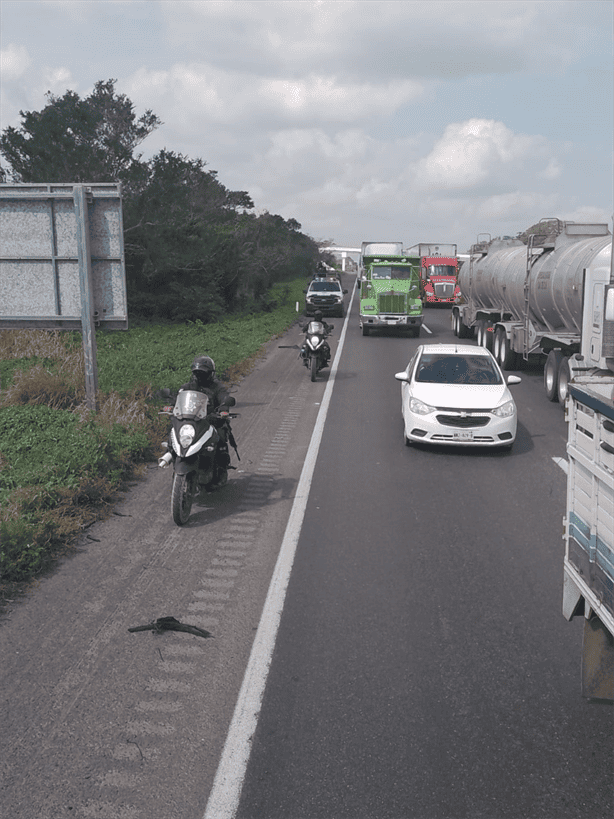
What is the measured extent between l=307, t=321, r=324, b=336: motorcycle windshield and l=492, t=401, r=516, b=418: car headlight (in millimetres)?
7947

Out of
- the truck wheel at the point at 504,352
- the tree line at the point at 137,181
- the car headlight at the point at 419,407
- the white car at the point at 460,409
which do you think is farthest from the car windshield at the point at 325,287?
the car headlight at the point at 419,407

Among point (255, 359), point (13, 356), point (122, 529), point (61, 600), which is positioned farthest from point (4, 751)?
point (255, 359)

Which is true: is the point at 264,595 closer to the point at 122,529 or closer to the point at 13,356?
the point at 122,529

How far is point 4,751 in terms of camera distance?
167 inches

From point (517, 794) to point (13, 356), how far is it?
16.4m

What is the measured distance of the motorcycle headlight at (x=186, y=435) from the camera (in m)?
8.26

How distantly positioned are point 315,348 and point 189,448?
1051 centimetres

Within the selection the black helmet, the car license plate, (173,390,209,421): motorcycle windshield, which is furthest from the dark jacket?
the car license plate

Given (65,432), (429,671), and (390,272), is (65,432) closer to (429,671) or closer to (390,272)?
(429,671)

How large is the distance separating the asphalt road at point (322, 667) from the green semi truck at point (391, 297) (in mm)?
21190

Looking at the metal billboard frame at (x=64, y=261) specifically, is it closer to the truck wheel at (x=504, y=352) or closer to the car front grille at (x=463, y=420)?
the car front grille at (x=463, y=420)

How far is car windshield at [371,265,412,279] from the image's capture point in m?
30.9

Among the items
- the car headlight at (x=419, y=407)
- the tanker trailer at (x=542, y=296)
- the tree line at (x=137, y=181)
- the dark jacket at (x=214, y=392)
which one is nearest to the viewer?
the dark jacket at (x=214, y=392)

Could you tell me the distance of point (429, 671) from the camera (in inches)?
201
